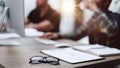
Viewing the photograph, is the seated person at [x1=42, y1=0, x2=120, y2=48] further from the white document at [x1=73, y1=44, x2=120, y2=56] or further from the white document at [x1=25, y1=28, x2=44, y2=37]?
the white document at [x1=25, y1=28, x2=44, y2=37]

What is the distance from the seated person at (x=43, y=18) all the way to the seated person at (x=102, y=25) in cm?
28

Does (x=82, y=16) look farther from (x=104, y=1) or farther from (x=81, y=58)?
(x=81, y=58)

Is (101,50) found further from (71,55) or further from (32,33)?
(32,33)

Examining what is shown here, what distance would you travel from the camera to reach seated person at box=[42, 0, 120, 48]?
4.81ft

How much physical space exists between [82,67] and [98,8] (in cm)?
57

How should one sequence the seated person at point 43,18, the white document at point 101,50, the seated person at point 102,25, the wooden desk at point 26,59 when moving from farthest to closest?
the seated person at point 43,18 < the seated person at point 102,25 < the white document at point 101,50 < the wooden desk at point 26,59

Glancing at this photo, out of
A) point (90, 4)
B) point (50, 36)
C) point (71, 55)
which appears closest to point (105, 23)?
point (90, 4)

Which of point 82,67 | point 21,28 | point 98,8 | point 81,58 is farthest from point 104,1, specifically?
point 21,28

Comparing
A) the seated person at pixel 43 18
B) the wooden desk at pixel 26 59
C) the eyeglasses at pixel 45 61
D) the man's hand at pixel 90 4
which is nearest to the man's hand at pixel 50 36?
the seated person at pixel 43 18

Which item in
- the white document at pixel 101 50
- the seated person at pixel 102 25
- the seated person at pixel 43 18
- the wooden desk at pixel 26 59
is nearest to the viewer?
the wooden desk at pixel 26 59

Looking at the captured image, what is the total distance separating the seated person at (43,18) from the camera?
1823 millimetres

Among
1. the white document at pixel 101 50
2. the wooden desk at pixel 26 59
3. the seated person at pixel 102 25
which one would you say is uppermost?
the seated person at pixel 102 25

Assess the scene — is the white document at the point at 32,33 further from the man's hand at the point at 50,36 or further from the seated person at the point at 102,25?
the seated person at the point at 102,25

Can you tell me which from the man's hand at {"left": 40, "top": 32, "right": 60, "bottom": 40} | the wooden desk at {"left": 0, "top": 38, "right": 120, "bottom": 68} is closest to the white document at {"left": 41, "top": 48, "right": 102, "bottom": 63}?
the wooden desk at {"left": 0, "top": 38, "right": 120, "bottom": 68}
